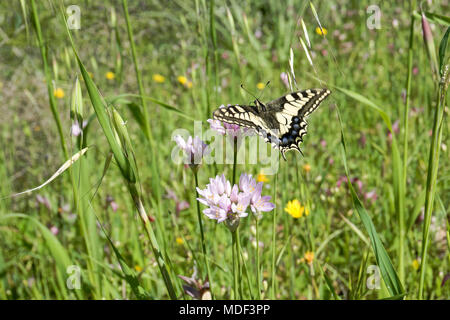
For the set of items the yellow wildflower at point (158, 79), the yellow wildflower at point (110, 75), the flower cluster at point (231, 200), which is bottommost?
the flower cluster at point (231, 200)

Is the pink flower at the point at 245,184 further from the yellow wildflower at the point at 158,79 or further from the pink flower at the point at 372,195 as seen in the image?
the yellow wildflower at the point at 158,79

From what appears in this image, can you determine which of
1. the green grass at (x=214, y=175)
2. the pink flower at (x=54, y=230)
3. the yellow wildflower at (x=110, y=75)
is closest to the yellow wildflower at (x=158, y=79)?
the green grass at (x=214, y=175)

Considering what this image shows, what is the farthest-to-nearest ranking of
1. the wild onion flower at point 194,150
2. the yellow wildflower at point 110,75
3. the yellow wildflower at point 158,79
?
the yellow wildflower at point 110,75 < the yellow wildflower at point 158,79 < the wild onion flower at point 194,150

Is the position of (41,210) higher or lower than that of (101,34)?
Answer: lower

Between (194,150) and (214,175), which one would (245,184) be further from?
(214,175)

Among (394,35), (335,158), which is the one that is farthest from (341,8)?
(335,158)

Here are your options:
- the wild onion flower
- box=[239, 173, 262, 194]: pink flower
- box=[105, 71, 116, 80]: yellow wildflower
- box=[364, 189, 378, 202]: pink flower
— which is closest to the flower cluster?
box=[239, 173, 262, 194]: pink flower
